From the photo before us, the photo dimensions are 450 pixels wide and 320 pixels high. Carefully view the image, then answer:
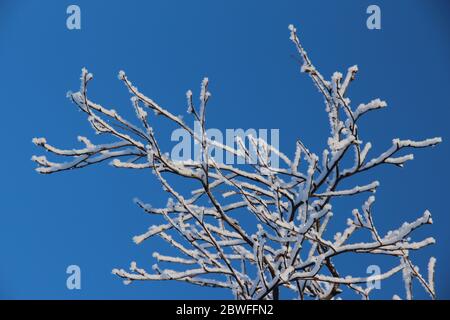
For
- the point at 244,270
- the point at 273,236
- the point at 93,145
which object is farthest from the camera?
the point at 244,270

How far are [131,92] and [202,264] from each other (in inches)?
41.9

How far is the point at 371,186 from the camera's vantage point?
310cm

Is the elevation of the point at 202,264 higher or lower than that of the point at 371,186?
lower

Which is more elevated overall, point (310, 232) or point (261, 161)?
point (261, 161)

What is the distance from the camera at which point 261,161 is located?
3412 mm

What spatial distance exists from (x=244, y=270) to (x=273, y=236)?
0.89m
